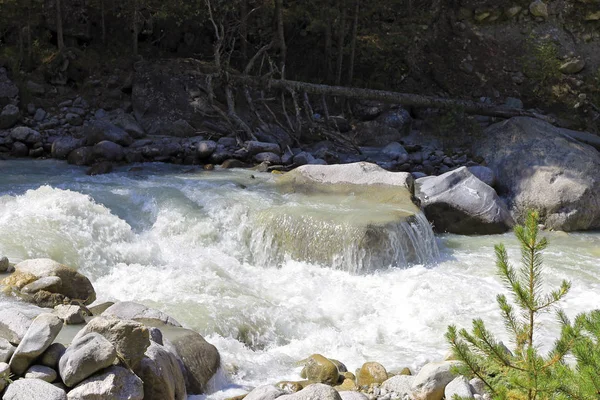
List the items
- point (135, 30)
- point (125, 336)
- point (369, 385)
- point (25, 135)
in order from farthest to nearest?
point (135, 30)
point (25, 135)
point (369, 385)
point (125, 336)

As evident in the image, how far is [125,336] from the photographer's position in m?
4.43

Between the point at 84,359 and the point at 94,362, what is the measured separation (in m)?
0.06

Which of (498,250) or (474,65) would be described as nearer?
(498,250)

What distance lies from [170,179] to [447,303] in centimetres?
509

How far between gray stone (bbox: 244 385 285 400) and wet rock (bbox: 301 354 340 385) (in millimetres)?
681

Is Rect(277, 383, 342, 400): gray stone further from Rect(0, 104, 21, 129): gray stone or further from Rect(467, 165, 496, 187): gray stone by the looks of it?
Rect(0, 104, 21, 129): gray stone

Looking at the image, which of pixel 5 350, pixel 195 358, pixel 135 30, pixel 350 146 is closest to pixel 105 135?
pixel 135 30

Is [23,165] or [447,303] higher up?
[23,165]

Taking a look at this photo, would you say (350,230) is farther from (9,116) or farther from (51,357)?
(9,116)

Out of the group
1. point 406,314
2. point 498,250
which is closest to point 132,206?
point 406,314

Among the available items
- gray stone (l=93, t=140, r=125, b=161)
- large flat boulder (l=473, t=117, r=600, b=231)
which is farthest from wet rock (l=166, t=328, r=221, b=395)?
gray stone (l=93, t=140, r=125, b=161)

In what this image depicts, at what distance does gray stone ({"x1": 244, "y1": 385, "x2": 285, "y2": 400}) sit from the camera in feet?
→ 15.7

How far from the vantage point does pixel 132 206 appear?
938 centimetres

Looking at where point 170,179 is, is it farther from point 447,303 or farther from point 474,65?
point 474,65
